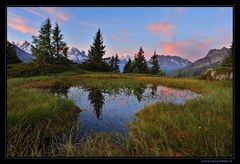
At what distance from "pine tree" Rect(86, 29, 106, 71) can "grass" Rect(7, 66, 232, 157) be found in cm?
11

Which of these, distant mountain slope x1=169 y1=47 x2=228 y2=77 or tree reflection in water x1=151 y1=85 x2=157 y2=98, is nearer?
distant mountain slope x1=169 y1=47 x2=228 y2=77

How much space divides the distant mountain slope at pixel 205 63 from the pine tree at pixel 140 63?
1.45 ft

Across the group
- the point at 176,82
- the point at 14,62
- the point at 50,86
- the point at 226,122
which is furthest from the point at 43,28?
the point at 226,122

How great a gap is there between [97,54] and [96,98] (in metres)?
0.62

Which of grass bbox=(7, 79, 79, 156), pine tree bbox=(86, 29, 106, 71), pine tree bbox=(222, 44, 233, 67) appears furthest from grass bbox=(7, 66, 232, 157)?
pine tree bbox=(222, 44, 233, 67)

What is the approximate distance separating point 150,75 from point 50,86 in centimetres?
132

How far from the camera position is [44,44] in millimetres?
2891

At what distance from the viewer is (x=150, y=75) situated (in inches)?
131

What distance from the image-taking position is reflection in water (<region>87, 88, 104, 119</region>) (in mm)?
3105

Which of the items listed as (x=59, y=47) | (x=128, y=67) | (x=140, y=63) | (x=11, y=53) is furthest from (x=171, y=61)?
(x=11, y=53)

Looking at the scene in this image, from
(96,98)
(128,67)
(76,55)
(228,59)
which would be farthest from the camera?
(96,98)

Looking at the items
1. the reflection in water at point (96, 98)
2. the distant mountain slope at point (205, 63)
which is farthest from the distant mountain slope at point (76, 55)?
the distant mountain slope at point (205, 63)

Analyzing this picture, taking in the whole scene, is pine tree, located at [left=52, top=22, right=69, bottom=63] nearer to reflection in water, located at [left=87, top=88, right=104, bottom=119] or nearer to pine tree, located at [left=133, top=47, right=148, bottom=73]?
reflection in water, located at [left=87, top=88, right=104, bottom=119]

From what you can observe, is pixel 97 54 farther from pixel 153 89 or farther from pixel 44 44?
pixel 153 89
